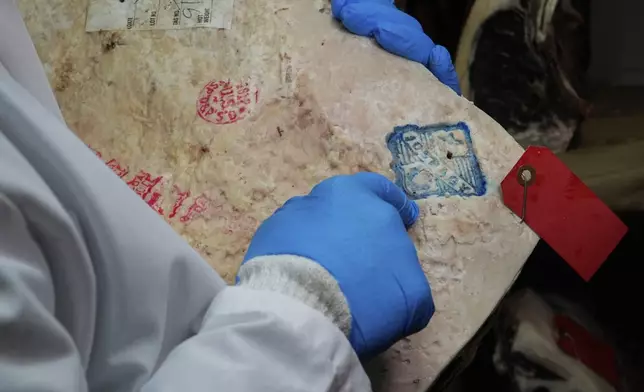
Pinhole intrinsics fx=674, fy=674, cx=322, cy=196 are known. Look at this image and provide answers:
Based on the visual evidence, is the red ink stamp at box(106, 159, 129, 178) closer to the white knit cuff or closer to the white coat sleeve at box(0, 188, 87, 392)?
the white knit cuff

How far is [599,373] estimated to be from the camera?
1.23 m

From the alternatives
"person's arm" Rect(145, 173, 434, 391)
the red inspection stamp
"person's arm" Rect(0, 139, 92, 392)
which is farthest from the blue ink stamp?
"person's arm" Rect(0, 139, 92, 392)

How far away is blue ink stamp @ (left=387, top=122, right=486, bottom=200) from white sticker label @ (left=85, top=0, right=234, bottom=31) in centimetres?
31

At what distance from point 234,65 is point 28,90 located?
0.45m

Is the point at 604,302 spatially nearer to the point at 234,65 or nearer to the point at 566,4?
the point at 566,4

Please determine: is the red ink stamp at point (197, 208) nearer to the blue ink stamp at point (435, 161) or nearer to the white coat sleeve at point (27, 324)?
the blue ink stamp at point (435, 161)

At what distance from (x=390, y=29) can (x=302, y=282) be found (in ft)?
1.44

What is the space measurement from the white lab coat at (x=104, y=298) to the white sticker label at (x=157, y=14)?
1.52 ft

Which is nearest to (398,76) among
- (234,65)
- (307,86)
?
(307,86)

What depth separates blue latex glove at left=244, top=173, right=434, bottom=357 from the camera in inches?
23.6

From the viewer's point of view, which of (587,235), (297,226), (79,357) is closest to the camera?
(79,357)

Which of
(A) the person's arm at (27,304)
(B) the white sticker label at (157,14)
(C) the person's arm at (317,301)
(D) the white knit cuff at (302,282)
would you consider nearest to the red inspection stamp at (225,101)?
(B) the white sticker label at (157,14)

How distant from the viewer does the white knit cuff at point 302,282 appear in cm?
55

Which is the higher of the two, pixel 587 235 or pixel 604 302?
pixel 587 235
